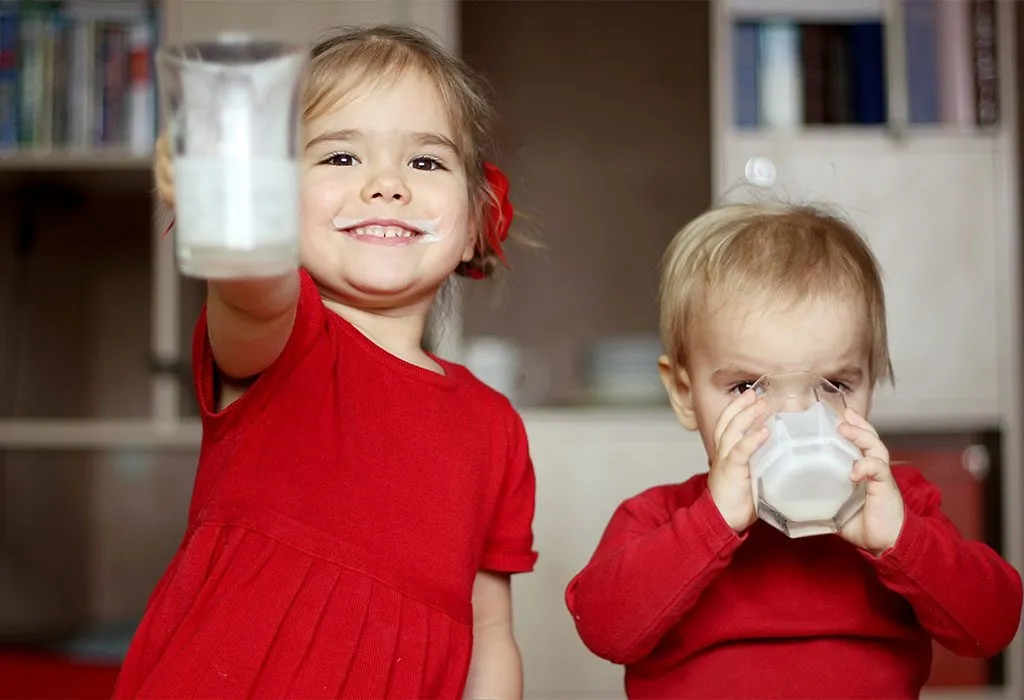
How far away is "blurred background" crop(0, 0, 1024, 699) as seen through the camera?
7.34 ft

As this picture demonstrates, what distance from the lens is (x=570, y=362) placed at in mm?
2936

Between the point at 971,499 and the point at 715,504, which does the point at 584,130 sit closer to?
the point at 971,499

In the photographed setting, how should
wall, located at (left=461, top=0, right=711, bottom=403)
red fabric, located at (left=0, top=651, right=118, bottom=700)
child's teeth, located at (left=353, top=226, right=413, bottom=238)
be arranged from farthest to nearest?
wall, located at (left=461, top=0, right=711, bottom=403), red fabric, located at (left=0, top=651, right=118, bottom=700), child's teeth, located at (left=353, top=226, right=413, bottom=238)

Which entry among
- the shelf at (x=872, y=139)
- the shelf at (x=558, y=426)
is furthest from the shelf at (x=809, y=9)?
the shelf at (x=558, y=426)

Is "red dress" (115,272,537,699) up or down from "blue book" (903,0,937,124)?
down

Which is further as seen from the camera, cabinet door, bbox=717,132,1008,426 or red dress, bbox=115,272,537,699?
cabinet door, bbox=717,132,1008,426

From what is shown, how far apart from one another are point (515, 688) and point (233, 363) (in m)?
0.44

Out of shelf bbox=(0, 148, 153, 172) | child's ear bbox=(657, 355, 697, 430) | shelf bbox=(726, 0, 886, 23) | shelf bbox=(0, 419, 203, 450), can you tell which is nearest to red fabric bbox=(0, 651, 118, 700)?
shelf bbox=(0, 419, 203, 450)

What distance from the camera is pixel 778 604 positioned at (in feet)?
3.58

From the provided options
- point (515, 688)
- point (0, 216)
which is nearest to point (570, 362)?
point (0, 216)

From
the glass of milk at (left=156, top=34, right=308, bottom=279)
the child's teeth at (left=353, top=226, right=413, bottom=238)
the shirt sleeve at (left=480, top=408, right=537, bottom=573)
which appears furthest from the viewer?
the shirt sleeve at (left=480, top=408, right=537, bottom=573)

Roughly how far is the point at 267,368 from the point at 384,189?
0.19 meters

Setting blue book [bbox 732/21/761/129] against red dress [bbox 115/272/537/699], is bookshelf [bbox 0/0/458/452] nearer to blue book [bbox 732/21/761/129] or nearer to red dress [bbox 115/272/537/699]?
blue book [bbox 732/21/761/129]

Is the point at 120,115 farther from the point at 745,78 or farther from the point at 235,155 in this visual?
the point at 235,155
